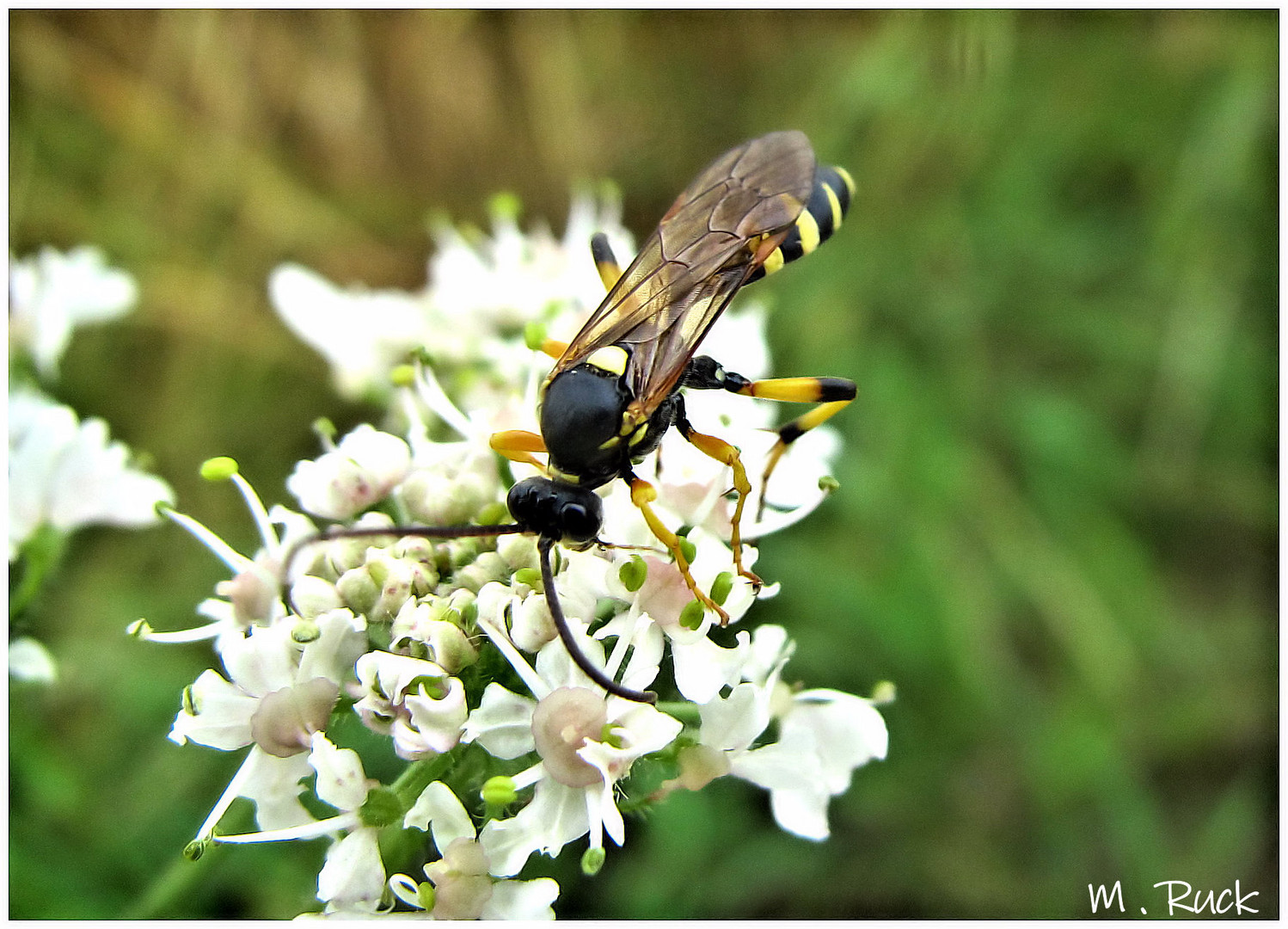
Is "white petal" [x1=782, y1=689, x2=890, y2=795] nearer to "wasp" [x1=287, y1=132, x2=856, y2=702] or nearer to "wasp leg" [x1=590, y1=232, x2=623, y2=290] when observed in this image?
"wasp" [x1=287, y1=132, x2=856, y2=702]

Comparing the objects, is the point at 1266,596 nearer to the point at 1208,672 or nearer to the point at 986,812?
the point at 1208,672

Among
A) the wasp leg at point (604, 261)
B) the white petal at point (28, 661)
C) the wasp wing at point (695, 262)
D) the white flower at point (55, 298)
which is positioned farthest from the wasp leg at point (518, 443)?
the white flower at point (55, 298)

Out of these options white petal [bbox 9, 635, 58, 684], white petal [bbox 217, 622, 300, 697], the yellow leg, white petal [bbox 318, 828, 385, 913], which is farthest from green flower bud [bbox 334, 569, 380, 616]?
white petal [bbox 9, 635, 58, 684]

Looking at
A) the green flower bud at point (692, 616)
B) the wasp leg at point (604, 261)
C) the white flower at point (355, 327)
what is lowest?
the green flower bud at point (692, 616)

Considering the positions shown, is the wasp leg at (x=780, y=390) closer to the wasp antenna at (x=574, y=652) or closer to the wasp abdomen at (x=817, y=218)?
the wasp abdomen at (x=817, y=218)

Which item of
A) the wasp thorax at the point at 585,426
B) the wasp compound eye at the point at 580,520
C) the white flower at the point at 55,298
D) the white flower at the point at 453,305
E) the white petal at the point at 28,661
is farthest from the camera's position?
the white flower at the point at 453,305

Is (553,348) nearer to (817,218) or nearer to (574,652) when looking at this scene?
(817,218)

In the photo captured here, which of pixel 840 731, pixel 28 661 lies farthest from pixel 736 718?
pixel 28 661

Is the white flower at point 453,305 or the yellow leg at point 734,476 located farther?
the white flower at point 453,305
